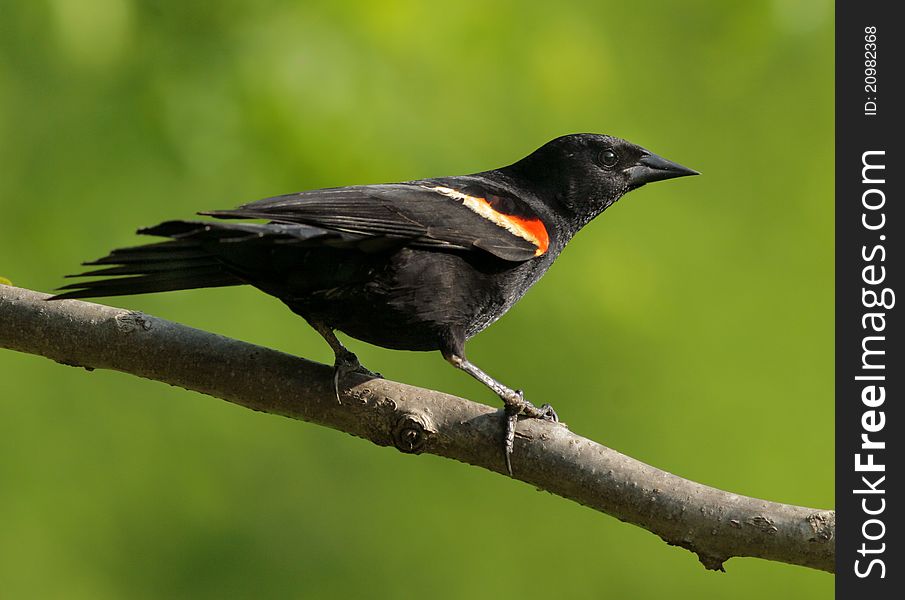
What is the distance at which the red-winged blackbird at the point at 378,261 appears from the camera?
138 inches

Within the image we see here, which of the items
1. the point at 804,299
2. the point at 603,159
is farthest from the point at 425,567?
the point at 804,299

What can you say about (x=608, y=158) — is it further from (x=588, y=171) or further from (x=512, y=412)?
(x=512, y=412)

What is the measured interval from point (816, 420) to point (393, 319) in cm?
409

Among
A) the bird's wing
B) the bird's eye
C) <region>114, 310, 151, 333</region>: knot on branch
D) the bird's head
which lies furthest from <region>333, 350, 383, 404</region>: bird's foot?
the bird's eye

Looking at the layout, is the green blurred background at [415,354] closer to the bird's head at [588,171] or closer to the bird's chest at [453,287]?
the bird's head at [588,171]

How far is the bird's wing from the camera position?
3596 millimetres

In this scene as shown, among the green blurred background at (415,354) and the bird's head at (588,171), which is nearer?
the green blurred background at (415,354)

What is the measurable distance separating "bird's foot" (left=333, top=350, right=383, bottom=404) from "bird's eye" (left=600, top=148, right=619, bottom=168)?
182cm

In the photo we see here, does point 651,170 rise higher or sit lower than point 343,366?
higher

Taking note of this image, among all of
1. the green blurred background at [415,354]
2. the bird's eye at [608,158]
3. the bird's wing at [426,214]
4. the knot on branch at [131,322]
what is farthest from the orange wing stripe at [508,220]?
the knot on branch at [131,322]

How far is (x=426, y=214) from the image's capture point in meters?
3.98

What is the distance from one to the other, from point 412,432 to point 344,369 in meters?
0.41

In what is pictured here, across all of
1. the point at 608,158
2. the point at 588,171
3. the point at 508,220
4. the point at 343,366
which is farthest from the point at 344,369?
the point at 608,158

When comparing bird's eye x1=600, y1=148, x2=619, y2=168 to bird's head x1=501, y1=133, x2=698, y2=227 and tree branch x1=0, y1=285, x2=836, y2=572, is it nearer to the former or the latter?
bird's head x1=501, y1=133, x2=698, y2=227
